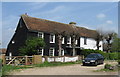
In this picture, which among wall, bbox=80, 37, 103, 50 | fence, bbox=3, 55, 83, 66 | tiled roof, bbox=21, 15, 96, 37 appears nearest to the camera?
fence, bbox=3, 55, 83, 66

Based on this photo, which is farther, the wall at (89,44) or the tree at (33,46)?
the wall at (89,44)

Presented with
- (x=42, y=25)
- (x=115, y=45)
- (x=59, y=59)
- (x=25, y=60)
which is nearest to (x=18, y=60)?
(x=25, y=60)

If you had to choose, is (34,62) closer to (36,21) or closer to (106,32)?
(36,21)

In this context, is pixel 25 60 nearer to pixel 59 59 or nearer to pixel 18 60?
pixel 18 60

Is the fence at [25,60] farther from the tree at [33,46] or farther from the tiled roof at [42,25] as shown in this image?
the tiled roof at [42,25]

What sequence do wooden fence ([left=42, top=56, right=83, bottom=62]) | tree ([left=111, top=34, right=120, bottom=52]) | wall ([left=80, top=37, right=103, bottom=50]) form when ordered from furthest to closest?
tree ([left=111, top=34, right=120, bottom=52]) < wall ([left=80, top=37, right=103, bottom=50]) < wooden fence ([left=42, top=56, right=83, bottom=62])

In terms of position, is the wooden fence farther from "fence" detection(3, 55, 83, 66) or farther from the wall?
the wall

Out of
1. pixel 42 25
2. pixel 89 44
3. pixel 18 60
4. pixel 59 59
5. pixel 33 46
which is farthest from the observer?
pixel 89 44

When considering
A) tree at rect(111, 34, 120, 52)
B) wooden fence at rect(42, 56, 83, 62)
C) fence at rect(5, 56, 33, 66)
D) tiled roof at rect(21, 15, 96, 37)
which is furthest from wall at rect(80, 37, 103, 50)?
fence at rect(5, 56, 33, 66)

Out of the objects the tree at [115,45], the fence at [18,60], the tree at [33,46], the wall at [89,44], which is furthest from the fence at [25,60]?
the tree at [115,45]

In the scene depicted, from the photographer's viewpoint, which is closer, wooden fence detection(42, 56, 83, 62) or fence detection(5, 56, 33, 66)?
fence detection(5, 56, 33, 66)

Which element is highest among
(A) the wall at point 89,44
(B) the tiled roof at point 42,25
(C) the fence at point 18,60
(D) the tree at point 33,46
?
(B) the tiled roof at point 42,25

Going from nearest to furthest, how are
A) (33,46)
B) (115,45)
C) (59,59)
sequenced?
(33,46)
(59,59)
(115,45)

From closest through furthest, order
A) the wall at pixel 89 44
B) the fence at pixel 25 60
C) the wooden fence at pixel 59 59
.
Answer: the fence at pixel 25 60, the wooden fence at pixel 59 59, the wall at pixel 89 44
